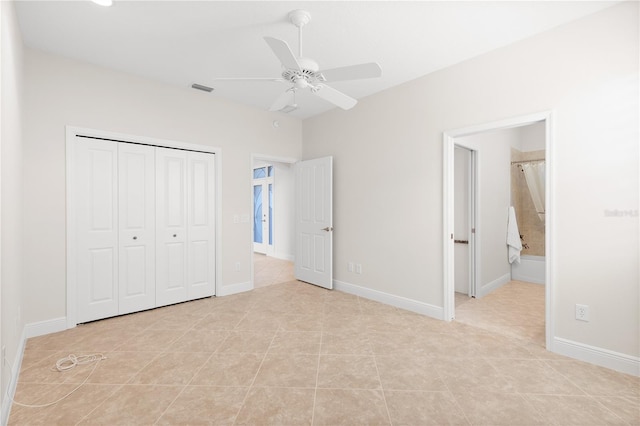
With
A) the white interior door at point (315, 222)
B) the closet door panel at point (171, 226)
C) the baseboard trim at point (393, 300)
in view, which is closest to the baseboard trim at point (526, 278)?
the baseboard trim at point (393, 300)

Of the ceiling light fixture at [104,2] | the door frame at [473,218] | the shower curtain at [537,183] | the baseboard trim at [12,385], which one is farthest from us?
the shower curtain at [537,183]

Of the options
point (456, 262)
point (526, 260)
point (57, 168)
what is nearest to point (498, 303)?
point (456, 262)

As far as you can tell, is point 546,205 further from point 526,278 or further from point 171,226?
point 171,226

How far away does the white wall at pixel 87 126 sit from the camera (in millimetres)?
2932

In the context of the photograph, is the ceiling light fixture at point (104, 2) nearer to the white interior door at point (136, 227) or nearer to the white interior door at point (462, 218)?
the white interior door at point (136, 227)

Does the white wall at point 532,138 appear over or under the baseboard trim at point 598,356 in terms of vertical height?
over

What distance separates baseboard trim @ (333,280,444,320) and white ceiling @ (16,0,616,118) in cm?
273

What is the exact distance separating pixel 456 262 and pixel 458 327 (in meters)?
1.47

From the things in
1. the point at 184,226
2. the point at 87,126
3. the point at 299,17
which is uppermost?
the point at 299,17

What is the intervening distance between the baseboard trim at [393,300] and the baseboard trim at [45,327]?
10.8ft

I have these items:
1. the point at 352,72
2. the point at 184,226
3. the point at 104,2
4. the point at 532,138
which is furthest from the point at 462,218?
the point at 104,2

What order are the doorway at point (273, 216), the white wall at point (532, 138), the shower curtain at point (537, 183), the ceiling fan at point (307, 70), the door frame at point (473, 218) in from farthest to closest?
the doorway at point (273, 216) → the white wall at point (532, 138) → the shower curtain at point (537, 183) → the door frame at point (473, 218) → the ceiling fan at point (307, 70)

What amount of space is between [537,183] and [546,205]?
10.3 feet

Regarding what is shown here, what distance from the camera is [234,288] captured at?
439 centimetres
